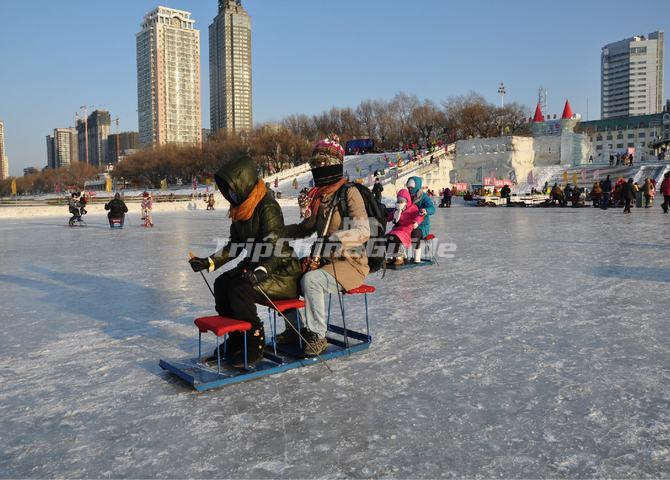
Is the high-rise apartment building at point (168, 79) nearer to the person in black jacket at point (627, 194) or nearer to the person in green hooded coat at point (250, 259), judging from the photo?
the person in black jacket at point (627, 194)

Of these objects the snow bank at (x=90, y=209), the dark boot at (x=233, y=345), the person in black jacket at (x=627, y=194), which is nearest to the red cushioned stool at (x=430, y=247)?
the dark boot at (x=233, y=345)

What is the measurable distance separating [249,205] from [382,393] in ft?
4.56

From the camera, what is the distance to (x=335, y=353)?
4.02m

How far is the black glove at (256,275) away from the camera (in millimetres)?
3410

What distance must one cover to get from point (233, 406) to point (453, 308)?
2.93 m

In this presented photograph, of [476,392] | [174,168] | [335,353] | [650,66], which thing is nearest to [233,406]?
[335,353]

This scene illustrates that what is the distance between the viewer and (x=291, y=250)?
3865 mm

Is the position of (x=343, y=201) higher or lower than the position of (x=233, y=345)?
higher

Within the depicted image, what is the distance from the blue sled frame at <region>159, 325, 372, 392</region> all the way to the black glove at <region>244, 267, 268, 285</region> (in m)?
0.61

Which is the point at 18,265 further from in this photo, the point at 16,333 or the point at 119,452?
the point at 119,452

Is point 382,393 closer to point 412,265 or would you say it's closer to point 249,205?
point 249,205

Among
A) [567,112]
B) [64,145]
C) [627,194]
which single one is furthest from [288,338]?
[64,145]

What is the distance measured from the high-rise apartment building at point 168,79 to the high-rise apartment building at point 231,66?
5.96 meters

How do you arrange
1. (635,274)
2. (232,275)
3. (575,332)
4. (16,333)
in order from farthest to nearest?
(635,274)
(16,333)
(575,332)
(232,275)
